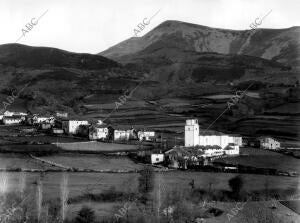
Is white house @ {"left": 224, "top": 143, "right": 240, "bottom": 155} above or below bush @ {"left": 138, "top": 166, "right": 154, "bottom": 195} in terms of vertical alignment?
above

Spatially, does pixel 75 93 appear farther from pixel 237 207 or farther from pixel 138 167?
pixel 237 207

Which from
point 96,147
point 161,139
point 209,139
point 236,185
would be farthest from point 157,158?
point 236,185

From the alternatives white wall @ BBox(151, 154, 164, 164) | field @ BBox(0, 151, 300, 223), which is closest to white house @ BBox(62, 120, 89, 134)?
white wall @ BBox(151, 154, 164, 164)

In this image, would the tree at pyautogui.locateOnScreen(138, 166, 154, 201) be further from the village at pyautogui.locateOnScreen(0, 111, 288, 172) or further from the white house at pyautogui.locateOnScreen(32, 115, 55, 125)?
the white house at pyautogui.locateOnScreen(32, 115, 55, 125)

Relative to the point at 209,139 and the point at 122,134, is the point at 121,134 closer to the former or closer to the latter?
the point at 122,134

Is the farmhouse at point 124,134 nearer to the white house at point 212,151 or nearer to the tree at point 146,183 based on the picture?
the white house at point 212,151

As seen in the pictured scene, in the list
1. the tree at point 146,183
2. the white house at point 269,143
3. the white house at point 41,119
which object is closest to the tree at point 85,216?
the tree at point 146,183
